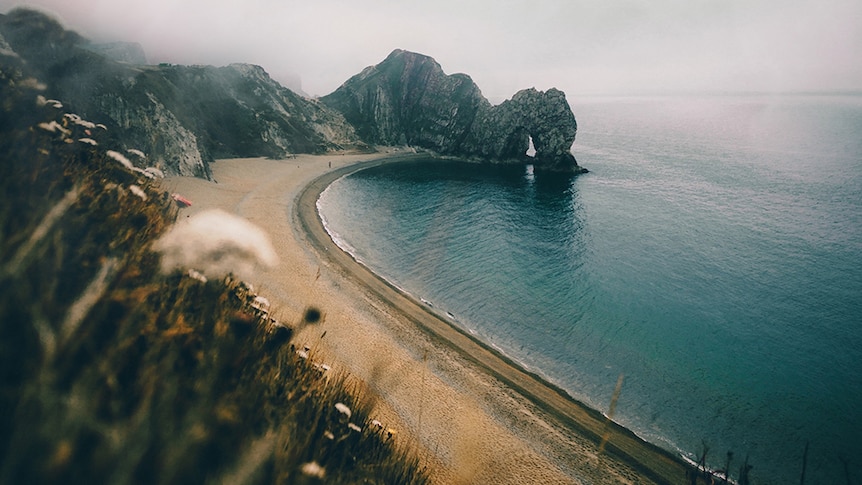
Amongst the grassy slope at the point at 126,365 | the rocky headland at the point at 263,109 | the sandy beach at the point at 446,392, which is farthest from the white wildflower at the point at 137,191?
the rocky headland at the point at 263,109

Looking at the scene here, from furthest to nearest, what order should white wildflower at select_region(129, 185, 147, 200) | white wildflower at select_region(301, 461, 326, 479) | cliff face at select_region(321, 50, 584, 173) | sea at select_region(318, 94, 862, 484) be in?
1. cliff face at select_region(321, 50, 584, 173)
2. sea at select_region(318, 94, 862, 484)
3. white wildflower at select_region(129, 185, 147, 200)
4. white wildflower at select_region(301, 461, 326, 479)

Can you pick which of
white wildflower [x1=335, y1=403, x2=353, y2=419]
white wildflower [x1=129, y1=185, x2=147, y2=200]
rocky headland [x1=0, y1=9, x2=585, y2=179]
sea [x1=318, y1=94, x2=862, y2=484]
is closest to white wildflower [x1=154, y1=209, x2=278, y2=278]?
white wildflower [x1=129, y1=185, x2=147, y2=200]

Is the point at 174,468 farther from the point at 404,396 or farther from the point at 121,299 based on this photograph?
the point at 404,396

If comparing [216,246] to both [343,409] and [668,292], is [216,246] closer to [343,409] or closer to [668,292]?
[343,409]

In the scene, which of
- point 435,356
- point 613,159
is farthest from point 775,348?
point 613,159

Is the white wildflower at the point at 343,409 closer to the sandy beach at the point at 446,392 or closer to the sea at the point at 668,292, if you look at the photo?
the sandy beach at the point at 446,392

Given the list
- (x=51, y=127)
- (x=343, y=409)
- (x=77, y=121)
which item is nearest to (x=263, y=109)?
(x=77, y=121)

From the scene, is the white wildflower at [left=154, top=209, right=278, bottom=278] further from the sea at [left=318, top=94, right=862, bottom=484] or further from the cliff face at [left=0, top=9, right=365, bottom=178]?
the cliff face at [left=0, top=9, right=365, bottom=178]
